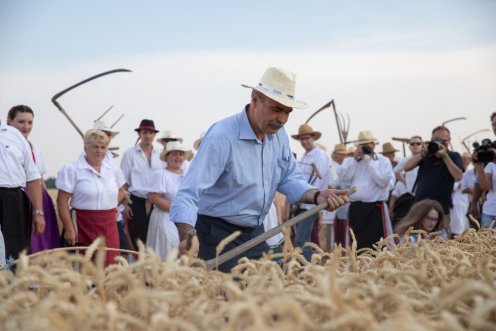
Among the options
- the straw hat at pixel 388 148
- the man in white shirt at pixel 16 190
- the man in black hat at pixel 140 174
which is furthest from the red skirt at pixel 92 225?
the straw hat at pixel 388 148

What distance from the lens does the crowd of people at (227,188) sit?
13.0 ft

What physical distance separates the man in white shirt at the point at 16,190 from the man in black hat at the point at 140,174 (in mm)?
2760

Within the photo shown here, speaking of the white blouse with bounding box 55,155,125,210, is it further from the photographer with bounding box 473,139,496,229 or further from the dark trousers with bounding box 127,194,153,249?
the photographer with bounding box 473,139,496,229

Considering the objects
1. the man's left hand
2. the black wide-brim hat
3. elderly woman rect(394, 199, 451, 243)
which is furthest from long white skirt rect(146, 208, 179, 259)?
the man's left hand

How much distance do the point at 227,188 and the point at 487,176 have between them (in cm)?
461

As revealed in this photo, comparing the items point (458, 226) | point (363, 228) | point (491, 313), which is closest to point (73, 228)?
point (363, 228)

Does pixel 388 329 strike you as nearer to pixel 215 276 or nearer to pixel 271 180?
pixel 215 276

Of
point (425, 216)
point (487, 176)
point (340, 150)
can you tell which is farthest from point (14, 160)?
point (340, 150)

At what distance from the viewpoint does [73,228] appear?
6.59 meters

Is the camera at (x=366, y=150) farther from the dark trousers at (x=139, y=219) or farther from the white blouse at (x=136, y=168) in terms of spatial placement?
the dark trousers at (x=139, y=219)

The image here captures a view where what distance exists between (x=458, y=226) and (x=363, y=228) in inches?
104

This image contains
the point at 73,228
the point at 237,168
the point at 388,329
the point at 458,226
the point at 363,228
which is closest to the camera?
the point at 388,329

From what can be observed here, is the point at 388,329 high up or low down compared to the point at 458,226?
up

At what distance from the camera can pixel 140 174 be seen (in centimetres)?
884
